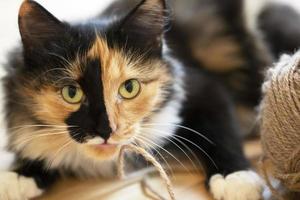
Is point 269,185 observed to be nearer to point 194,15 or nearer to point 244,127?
point 244,127

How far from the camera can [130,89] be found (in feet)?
3.99

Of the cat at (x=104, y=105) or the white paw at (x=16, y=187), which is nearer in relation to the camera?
the cat at (x=104, y=105)

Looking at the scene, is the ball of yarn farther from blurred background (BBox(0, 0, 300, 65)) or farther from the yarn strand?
blurred background (BBox(0, 0, 300, 65))

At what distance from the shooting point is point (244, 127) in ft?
5.60

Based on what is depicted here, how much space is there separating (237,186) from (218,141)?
0.64 ft

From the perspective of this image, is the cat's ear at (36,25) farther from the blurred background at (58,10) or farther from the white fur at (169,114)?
the blurred background at (58,10)

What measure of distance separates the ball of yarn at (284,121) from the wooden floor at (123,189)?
244mm

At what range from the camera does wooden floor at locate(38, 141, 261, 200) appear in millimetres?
1325

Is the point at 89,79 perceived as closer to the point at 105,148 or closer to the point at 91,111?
the point at 91,111

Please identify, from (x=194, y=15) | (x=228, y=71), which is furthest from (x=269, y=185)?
(x=194, y=15)

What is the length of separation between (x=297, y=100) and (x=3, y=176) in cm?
81

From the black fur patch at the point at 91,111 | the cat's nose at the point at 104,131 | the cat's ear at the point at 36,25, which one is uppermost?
the cat's ear at the point at 36,25

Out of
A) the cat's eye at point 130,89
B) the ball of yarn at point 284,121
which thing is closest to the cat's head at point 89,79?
the cat's eye at point 130,89

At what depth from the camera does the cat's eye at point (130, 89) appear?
3.94 ft
